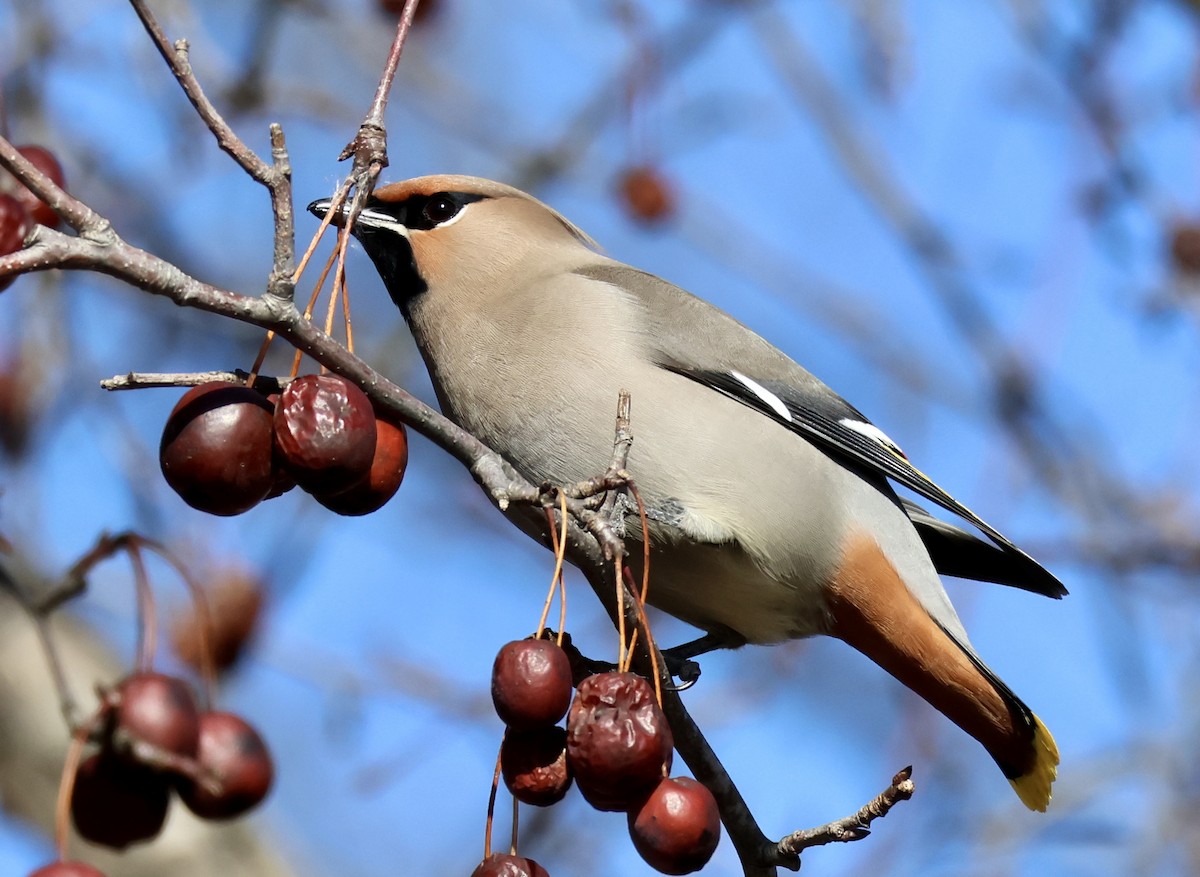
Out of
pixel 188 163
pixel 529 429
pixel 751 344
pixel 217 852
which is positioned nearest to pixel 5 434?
pixel 188 163

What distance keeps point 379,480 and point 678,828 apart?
30.3 inches

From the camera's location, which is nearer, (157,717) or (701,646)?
(157,717)

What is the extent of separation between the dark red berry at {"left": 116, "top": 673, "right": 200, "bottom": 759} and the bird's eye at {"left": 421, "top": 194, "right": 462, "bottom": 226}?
2.16m

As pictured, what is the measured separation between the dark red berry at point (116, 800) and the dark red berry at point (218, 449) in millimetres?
446

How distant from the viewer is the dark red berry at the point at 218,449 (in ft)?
7.15

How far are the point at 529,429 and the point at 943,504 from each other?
1199 mm

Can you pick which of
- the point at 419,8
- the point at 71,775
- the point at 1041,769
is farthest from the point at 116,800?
the point at 419,8

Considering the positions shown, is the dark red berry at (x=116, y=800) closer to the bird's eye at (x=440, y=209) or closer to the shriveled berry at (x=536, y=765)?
the shriveled berry at (x=536, y=765)

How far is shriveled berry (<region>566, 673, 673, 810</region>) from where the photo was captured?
6.98 ft

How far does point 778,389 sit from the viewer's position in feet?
13.4

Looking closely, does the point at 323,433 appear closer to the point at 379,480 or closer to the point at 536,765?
the point at 379,480

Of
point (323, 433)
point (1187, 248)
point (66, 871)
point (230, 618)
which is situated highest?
point (1187, 248)

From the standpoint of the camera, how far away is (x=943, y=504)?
13.1 feet

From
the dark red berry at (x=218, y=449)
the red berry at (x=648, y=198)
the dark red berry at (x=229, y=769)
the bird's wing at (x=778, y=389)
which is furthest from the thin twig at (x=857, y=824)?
the red berry at (x=648, y=198)
